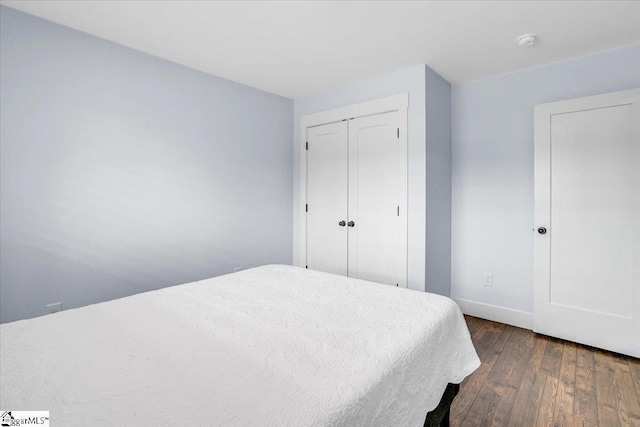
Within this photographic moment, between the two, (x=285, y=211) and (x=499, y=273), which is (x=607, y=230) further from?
(x=285, y=211)

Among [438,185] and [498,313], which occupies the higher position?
[438,185]

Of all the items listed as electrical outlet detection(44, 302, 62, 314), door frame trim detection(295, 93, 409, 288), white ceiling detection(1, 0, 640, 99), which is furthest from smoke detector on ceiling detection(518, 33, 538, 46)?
electrical outlet detection(44, 302, 62, 314)

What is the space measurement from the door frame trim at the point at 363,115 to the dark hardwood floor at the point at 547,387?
3.21ft

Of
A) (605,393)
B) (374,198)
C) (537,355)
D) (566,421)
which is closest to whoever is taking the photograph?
(566,421)

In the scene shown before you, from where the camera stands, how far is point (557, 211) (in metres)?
2.67

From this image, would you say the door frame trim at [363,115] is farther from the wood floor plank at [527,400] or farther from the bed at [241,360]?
the bed at [241,360]

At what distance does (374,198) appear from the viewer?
315cm

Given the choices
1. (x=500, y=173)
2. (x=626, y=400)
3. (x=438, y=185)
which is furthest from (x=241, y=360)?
(x=500, y=173)

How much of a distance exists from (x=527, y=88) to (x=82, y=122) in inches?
146

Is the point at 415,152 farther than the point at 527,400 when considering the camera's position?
Yes

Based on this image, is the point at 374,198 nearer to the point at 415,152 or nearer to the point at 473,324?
the point at 415,152

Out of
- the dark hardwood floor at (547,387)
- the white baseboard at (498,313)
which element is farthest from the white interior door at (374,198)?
the dark hardwood floor at (547,387)

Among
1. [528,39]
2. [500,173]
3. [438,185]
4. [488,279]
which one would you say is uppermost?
[528,39]

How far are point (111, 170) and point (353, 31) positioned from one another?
208 centimetres
